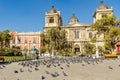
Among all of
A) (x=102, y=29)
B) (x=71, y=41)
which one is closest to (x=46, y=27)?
(x=71, y=41)

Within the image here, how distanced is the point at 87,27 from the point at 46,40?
17850mm

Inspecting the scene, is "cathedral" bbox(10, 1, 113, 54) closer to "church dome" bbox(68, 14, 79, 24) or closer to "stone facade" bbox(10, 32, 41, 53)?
"stone facade" bbox(10, 32, 41, 53)

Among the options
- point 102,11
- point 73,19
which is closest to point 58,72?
point 102,11

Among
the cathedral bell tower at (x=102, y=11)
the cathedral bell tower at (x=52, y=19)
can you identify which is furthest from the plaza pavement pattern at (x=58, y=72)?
the cathedral bell tower at (x=52, y=19)

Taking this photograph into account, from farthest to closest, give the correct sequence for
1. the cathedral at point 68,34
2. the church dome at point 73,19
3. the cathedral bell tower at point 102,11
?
the church dome at point 73,19 → the cathedral at point 68,34 → the cathedral bell tower at point 102,11

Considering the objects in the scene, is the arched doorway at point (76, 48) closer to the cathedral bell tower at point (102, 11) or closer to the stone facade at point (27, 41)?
the cathedral bell tower at point (102, 11)

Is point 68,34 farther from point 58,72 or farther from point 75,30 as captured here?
point 58,72

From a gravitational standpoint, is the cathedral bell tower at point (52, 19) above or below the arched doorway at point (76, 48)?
above

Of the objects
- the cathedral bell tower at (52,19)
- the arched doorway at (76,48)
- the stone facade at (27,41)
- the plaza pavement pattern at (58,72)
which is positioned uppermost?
the cathedral bell tower at (52,19)

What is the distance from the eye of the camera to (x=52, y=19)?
76.2 m

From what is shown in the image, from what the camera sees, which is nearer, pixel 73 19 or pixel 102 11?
pixel 102 11

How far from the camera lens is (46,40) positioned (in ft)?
209

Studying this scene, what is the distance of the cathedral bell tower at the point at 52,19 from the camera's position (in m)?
74.7

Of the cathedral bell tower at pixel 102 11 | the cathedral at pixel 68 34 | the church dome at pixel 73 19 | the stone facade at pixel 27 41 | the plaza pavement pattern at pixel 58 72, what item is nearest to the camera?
the plaza pavement pattern at pixel 58 72
